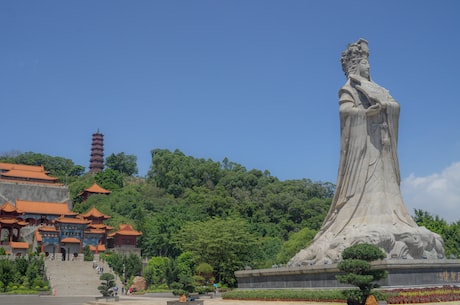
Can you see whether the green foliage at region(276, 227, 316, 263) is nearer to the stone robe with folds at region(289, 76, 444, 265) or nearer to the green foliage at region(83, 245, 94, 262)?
the green foliage at region(83, 245, 94, 262)

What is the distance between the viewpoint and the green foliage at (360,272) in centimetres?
1083

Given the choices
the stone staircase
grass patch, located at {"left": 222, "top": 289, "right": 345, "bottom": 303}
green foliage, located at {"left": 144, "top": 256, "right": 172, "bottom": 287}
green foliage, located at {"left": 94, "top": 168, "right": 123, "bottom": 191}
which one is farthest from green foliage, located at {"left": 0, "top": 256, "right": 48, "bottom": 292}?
green foliage, located at {"left": 94, "top": 168, "right": 123, "bottom": 191}

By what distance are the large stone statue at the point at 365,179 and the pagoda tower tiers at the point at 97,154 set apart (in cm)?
7156

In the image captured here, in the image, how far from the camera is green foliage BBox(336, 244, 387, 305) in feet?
35.5

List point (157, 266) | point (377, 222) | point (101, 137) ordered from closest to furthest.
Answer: point (377, 222) → point (157, 266) → point (101, 137)

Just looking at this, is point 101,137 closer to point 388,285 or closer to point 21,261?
point 21,261

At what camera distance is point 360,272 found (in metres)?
11.1

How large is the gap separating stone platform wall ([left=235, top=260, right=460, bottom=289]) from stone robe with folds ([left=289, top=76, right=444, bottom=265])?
2.26 ft

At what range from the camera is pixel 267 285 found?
18.9 metres

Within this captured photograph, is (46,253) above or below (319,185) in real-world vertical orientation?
below

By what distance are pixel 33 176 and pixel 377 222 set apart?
48.2 meters

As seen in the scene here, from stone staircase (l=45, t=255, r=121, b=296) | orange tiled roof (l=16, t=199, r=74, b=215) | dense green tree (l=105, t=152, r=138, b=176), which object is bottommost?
stone staircase (l=45, t=255, r=121, b=296)

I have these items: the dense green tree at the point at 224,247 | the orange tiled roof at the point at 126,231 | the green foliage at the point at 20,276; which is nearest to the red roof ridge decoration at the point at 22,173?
the orange tiled roof at the point at 126,231

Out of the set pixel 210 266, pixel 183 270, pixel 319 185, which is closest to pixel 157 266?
pixel 183 270
